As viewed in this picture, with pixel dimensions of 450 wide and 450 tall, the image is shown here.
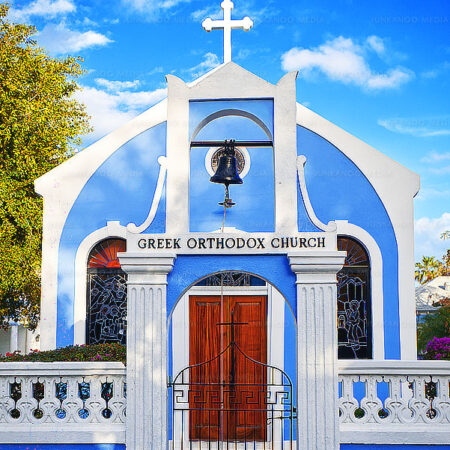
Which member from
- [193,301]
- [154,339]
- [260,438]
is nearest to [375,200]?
[193,301]

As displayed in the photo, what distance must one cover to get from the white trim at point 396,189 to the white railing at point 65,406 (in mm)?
5284

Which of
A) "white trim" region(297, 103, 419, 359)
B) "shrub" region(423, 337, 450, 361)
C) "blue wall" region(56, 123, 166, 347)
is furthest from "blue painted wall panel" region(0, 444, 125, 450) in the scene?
"shrub" region(423, 337, 450, 361)

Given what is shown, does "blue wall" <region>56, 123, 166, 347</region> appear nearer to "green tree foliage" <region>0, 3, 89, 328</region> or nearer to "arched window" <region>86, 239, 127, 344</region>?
"arched window" <region>86, 239, 127, 344</region>

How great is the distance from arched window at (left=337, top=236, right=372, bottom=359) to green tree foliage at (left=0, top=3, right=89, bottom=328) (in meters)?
6.91

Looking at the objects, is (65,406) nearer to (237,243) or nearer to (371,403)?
(237,243)

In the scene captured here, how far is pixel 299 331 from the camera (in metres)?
6.25

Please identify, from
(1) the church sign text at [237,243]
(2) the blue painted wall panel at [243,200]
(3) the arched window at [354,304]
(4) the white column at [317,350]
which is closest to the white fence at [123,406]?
(4) the white column at [317,350]

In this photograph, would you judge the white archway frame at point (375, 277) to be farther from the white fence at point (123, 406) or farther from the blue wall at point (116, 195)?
the white fence at point (123, 406)

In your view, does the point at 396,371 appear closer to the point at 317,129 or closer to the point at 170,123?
the point at 170,123

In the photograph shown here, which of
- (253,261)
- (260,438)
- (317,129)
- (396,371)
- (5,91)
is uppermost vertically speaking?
(5,91)

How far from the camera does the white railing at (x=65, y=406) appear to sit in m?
6.35

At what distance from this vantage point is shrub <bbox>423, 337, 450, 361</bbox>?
9.47 meters

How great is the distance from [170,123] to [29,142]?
8087 millimetres

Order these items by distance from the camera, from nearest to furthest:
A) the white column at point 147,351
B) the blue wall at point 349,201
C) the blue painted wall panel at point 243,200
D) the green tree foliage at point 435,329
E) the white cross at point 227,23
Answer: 1. the white column at point 147,351
2. the blue wall at point 349,201
3. the blue painted wall panel at point 243,200
4. the white cross at point 227,23
5. the green tree foliage at point 435,329
